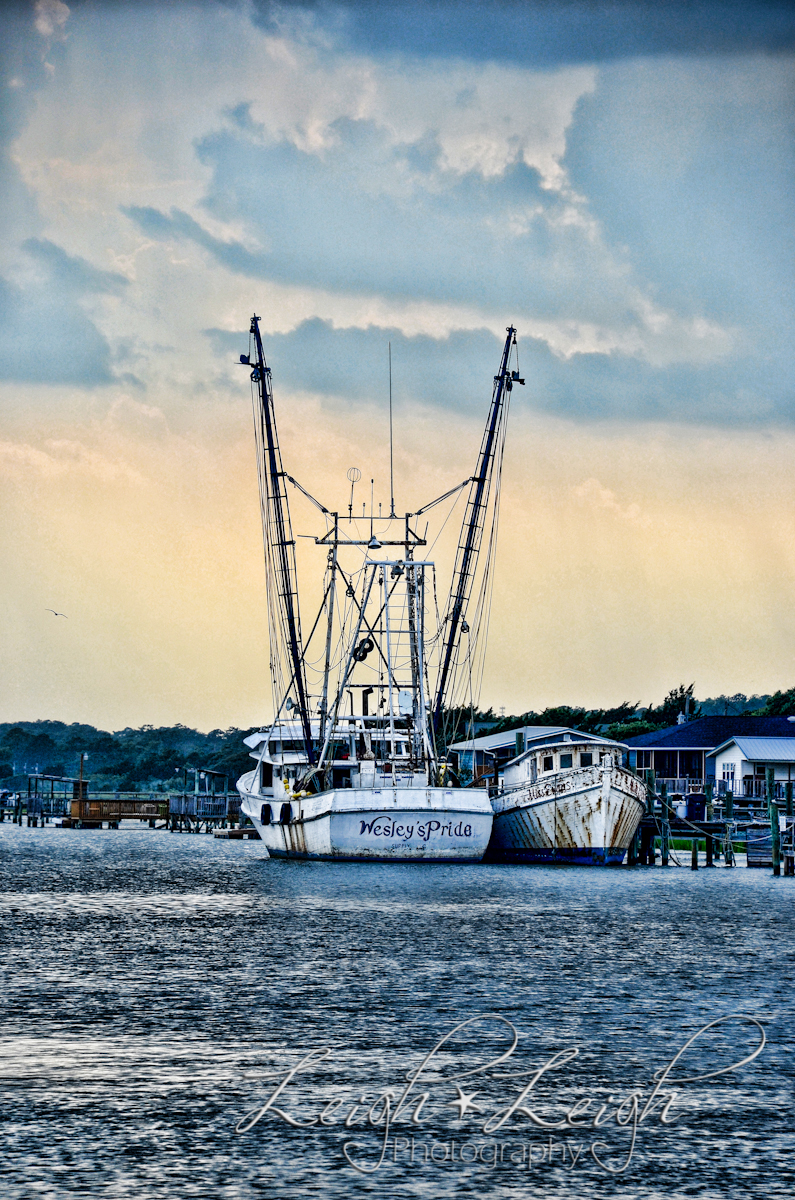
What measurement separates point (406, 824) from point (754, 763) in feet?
139

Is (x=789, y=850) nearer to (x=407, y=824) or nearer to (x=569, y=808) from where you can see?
(x=569, y=808)

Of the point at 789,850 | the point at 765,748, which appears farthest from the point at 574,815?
the point at 765,748

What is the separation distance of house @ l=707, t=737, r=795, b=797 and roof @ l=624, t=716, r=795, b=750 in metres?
3.63


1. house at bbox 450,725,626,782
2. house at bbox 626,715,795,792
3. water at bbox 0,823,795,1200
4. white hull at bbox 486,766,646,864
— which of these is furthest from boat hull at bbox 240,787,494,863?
house at bbox 626,715,795,792

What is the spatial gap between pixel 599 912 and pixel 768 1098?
24.3m

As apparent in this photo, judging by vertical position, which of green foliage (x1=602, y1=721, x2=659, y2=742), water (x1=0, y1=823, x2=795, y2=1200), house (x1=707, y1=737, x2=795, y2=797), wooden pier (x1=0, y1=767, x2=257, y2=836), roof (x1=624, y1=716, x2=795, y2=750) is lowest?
water (x1=0, y1=823, x2=795, y2=1200)

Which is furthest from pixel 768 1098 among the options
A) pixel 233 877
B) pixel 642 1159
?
pixel 233 877

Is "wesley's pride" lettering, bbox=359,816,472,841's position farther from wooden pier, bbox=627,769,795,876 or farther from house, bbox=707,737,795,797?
house, bbox=707,737,795,797

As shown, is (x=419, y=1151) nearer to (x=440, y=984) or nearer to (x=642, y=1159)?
(x=642, y=1159)

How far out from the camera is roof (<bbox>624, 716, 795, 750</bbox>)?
10519 centimetres

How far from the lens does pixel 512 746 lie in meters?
102

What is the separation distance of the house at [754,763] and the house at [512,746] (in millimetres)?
8514

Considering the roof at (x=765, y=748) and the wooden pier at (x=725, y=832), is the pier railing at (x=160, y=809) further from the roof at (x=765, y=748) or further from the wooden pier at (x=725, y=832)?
the wooden pier at (x=725, y=832)

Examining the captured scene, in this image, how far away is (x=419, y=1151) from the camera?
14.7m
